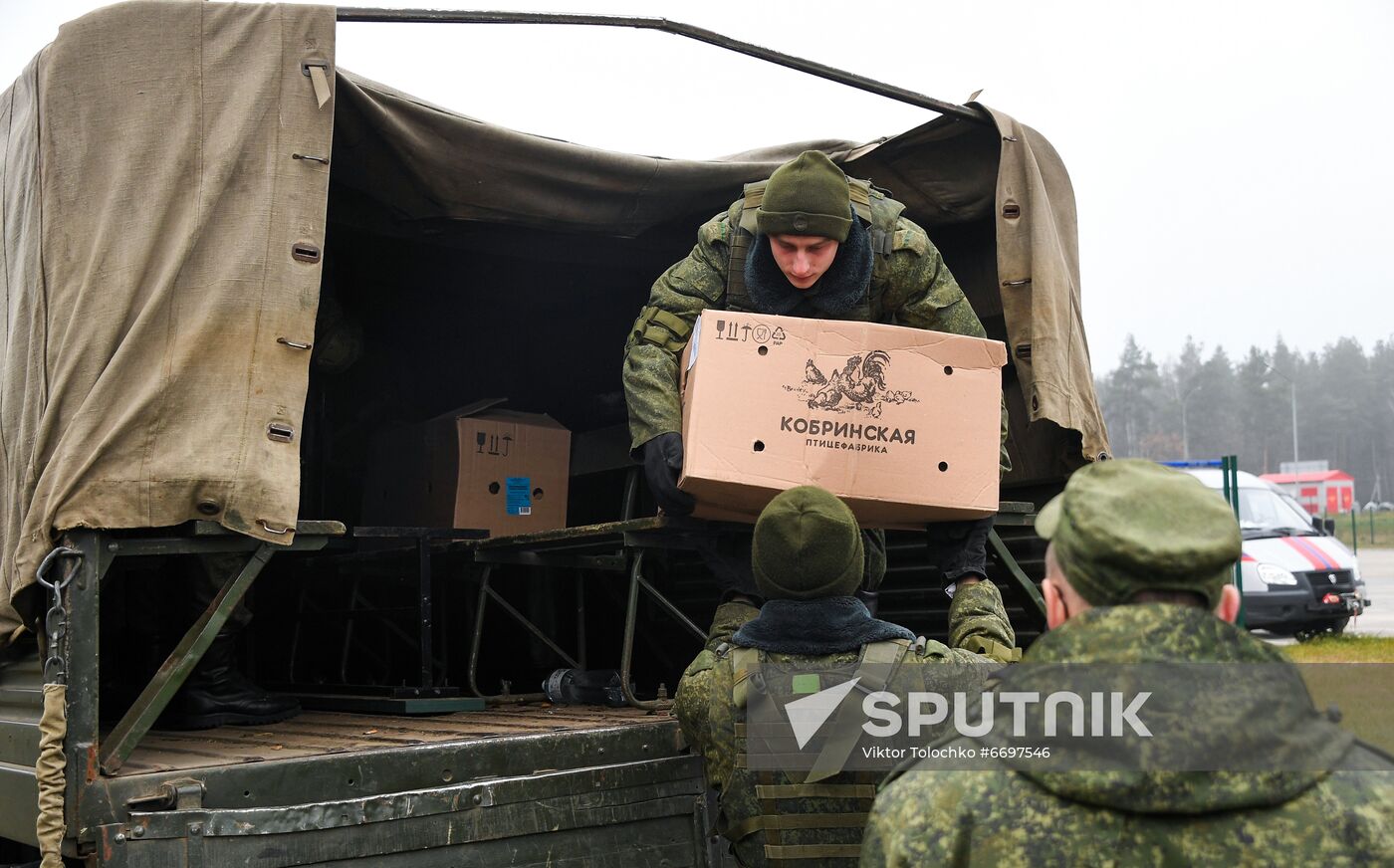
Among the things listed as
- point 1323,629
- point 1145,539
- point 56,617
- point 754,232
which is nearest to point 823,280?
point 754,232

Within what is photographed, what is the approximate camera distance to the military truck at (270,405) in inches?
114

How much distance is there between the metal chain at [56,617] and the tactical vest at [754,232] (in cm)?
195

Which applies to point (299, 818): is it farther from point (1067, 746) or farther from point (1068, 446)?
point (1068, 446)

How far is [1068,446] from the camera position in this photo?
4.46 meters

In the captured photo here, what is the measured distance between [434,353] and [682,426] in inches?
121

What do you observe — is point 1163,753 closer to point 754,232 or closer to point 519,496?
point 754,232

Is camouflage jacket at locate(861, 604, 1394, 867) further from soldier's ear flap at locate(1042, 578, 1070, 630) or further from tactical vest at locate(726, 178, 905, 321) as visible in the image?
tactical vest at locate(726, 178, 905, 321)

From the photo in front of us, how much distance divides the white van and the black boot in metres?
9.29

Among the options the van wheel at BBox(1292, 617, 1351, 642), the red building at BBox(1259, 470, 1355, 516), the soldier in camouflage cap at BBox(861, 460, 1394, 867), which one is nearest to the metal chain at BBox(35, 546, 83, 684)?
the soldier in camouflage cap at BBox(861, 460, 1394, 867)

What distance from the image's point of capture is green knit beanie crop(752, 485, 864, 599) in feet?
9.04

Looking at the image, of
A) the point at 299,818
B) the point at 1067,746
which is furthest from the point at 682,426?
the point at 1067,746

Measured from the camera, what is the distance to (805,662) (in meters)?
2.78

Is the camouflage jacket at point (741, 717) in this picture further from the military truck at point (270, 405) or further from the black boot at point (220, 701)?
the black boot at point (220, 701)

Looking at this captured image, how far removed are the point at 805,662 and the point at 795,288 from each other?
4.61ft
